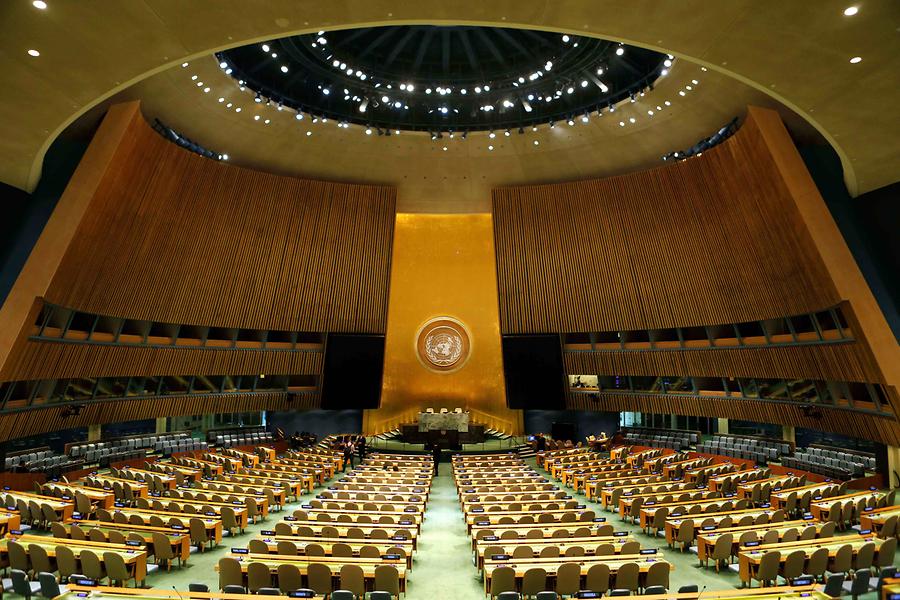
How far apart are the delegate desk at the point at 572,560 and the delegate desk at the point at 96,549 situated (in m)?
4.70

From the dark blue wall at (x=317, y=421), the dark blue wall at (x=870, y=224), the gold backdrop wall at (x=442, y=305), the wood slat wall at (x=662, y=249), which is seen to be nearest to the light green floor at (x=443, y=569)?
the dark blue wall at (x=870, y=224)

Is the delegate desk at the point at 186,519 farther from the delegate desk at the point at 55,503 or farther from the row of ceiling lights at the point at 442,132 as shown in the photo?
the row of ceiling lights at the point at 442,132

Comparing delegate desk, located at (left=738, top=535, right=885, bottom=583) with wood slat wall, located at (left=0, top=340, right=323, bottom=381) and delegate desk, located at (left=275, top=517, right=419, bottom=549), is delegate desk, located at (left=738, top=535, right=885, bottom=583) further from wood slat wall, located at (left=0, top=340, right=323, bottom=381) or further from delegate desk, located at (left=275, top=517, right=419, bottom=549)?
wood slat wall, located at (left=0, top=340, right=323, bottom=381)

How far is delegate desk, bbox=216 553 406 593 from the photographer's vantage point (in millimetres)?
7254

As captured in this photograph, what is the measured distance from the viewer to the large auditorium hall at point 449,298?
27.9 ft

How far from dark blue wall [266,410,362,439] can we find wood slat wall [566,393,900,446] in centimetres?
989

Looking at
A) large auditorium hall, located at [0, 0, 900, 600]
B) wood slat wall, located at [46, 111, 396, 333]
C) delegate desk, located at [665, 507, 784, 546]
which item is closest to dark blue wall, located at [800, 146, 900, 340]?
large auditorium hall, located at [0, 0, 900, 600]

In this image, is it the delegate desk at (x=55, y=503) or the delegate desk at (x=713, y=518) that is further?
the delegate desk at (x=55, y=503)

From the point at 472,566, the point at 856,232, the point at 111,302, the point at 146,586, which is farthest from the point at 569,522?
the point at 111,302

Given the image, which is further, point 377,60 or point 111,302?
point 377,60

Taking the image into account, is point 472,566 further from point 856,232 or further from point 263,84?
point 263,84

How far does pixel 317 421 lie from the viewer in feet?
84.0

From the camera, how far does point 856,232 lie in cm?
1429

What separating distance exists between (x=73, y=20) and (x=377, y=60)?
42.4 ft
